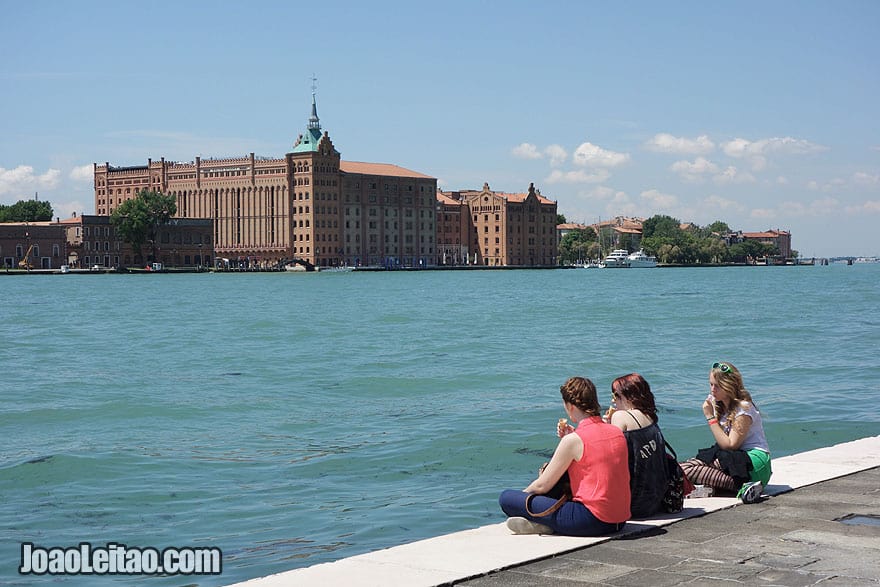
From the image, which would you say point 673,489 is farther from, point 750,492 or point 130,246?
point 130,246

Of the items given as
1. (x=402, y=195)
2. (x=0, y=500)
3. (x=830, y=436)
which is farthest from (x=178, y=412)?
(x=402, y=195)

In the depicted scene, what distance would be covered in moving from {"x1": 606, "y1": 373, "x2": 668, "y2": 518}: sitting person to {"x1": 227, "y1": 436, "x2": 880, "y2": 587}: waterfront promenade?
169 mm

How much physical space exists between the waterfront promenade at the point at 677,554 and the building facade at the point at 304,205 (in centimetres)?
17626

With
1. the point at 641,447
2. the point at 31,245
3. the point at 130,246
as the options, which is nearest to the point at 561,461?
the point at 641,447

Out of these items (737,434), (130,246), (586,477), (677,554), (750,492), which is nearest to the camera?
(677,554)

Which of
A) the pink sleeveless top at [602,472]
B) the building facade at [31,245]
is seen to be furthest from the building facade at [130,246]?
the pink sleeveless top at [602,472]

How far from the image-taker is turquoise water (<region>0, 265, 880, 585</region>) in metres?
12.9

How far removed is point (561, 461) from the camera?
27.6 feet

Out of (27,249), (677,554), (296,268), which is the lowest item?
(677,554)

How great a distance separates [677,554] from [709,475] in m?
2.22

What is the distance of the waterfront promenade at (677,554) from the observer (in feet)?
23.5

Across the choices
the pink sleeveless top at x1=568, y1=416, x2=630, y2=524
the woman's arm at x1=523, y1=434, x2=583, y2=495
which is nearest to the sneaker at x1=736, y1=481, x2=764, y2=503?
the pink sleeveless top at x1=568, y1=416, x2=630, y2=524

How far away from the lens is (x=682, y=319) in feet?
195

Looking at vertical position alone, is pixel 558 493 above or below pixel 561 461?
below
